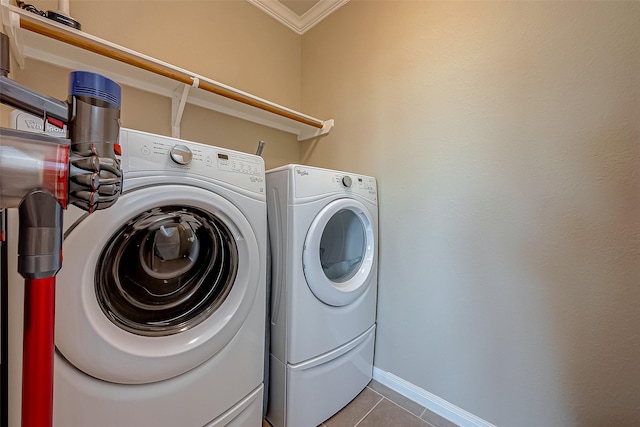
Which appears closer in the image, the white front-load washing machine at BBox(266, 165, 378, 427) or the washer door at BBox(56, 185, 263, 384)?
the washer door at BBox(56, 185, 263, 384)

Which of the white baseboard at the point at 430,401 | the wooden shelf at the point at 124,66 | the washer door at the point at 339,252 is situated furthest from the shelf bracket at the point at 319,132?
the white baseboard at the point at 430,401

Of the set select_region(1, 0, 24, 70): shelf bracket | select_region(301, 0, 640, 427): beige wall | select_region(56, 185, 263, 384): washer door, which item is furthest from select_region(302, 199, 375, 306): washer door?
select_region(1, 0, 24, 70): shelf bracket

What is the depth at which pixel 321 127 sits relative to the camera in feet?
5.39

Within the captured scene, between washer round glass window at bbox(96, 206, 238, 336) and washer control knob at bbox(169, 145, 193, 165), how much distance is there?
0.45ft

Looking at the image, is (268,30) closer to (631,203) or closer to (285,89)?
(285,89)

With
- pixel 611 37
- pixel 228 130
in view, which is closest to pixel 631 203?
pixel 611 37

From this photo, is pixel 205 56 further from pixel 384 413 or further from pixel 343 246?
pixel 384 413

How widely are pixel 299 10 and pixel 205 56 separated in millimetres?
773

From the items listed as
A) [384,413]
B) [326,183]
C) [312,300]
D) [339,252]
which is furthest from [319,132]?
[384,413]

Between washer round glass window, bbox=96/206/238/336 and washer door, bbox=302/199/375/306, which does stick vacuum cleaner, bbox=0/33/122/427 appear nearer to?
washer round glass window, bbox=96/206/238/336

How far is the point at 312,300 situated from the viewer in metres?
1.00

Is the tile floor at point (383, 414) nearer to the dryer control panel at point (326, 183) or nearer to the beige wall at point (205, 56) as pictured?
the dryer control panel at point (326, 183)

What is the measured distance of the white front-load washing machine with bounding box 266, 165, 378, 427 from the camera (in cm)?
96

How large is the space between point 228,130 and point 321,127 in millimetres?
582
